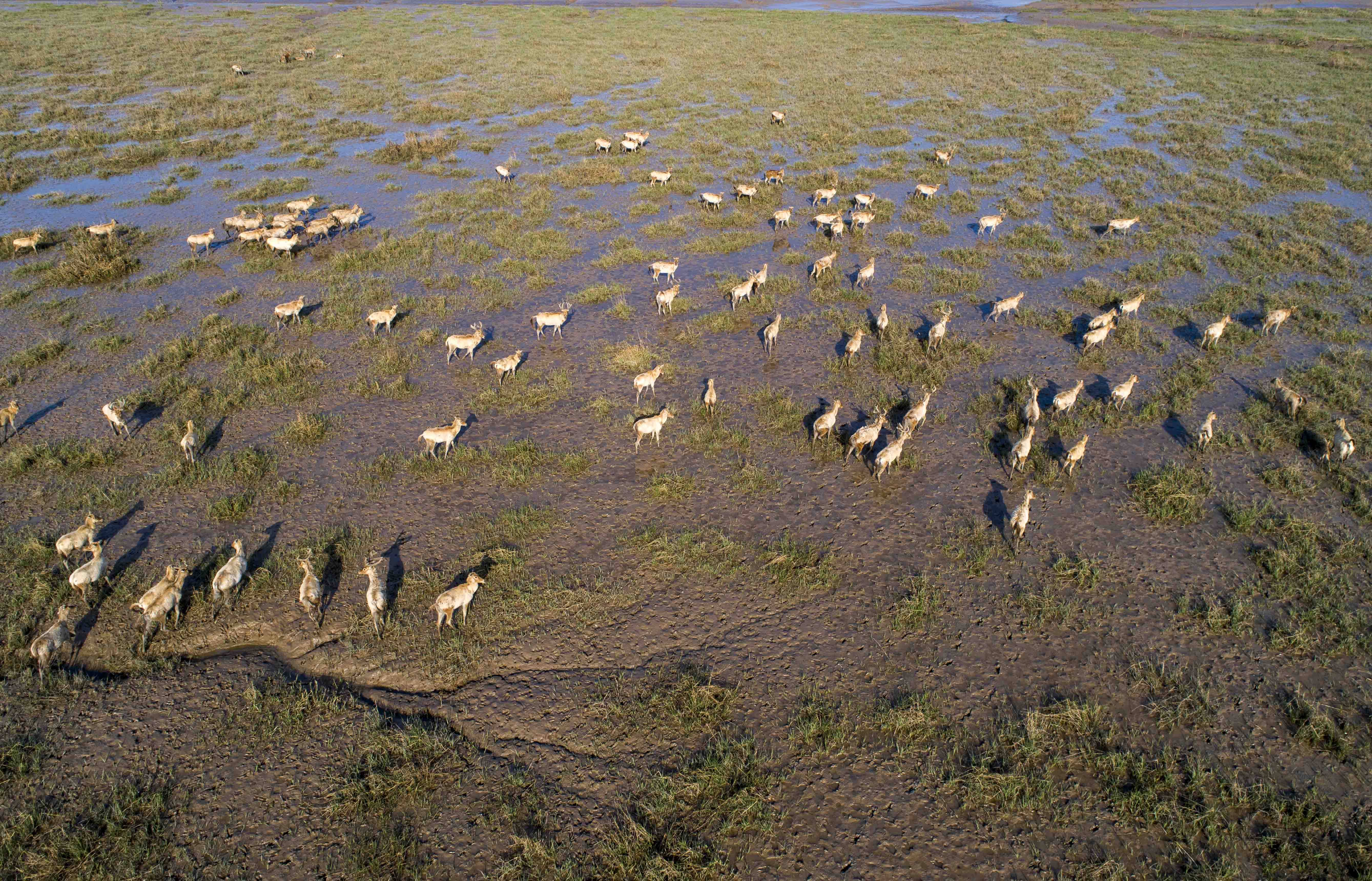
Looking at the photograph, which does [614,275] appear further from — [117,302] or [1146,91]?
[1146,91]

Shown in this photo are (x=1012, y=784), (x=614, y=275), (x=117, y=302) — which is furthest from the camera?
(x=614, y=275)

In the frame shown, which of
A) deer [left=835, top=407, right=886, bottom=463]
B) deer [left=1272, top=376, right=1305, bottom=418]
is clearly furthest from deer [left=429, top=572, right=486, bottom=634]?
deer [left=1272, top=376, right=1305, bottom=418]

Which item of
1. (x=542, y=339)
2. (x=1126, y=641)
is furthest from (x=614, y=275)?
(x=1126, y=641)

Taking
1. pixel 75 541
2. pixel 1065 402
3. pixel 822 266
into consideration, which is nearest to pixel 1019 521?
pixel 1065 402

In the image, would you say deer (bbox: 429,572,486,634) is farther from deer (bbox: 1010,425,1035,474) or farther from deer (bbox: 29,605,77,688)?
deer (bbox: 1010,425,1035,474)

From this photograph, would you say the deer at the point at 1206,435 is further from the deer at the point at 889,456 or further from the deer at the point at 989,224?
the deer at the point at 989,224

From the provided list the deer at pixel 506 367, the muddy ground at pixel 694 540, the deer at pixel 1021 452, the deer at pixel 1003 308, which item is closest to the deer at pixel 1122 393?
the muddy ground at pixel 694 540
